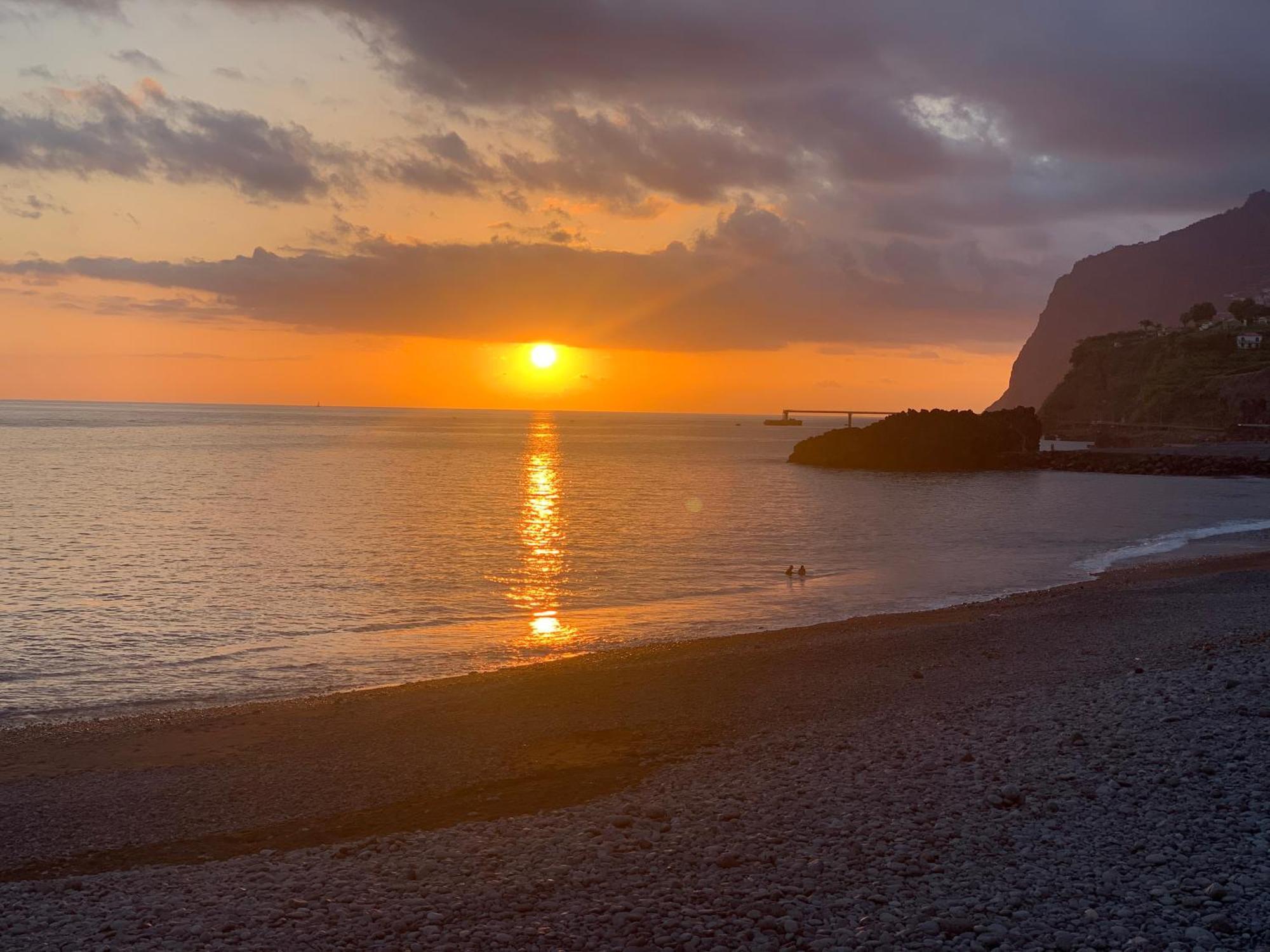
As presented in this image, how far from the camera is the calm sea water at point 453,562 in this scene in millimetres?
22641

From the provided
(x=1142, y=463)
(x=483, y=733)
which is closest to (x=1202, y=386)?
(x=1142, y=463)

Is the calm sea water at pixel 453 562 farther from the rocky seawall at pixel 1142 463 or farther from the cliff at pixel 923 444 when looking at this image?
the cliff at pixel 923 444

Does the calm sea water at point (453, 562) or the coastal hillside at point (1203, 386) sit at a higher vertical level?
the coastal hillside at point (1203, 386)

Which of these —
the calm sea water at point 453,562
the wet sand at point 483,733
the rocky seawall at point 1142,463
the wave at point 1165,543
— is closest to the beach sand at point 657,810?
the wet sand at point 483,733

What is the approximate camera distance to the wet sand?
11.8 meters

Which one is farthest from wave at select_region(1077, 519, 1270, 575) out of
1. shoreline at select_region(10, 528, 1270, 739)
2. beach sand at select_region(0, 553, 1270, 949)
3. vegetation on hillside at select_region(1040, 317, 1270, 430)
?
vegetation on hillside at select_region(1040, 317, 1270, 430)

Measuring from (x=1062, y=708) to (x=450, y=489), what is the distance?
71747 mm

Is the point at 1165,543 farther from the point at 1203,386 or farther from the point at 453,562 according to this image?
the point at 1203,386

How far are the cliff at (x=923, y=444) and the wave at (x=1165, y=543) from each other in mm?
63815

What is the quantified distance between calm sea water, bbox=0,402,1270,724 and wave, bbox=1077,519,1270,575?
1.22ft

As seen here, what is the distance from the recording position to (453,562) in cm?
4059

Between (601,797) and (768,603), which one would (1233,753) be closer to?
(601,797)

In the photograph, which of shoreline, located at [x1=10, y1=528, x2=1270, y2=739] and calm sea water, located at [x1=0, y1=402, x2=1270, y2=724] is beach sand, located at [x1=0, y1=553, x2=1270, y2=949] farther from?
calm sea water, located at [x1=0, y1=402, x2=1270, y2=724]

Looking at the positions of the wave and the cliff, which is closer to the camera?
the wave
